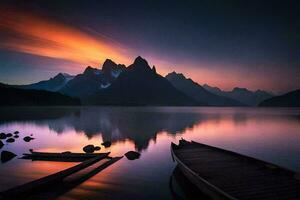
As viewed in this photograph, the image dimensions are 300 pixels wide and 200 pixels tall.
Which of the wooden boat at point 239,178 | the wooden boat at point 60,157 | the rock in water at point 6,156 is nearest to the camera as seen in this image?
the wooden boat at point 239,178

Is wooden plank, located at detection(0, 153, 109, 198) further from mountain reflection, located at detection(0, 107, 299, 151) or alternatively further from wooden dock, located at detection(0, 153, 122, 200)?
mountain reflection, located at detection(0, 107, 299, 151)

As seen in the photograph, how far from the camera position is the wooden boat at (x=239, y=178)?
1207 centimetres

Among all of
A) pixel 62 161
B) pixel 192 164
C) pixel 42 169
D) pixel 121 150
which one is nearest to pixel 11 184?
pixel 42 169

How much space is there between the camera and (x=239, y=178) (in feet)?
47.9

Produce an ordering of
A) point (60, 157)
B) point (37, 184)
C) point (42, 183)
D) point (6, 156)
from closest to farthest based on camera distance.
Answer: point (37, 184) < point (42, 183) < point (60, 157) < point (6, 156)

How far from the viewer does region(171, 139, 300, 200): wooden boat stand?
12070 mm

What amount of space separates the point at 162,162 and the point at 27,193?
15647 millimetres

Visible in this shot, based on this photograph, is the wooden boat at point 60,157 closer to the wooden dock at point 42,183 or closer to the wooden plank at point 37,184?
the wooden dock at point 42,183

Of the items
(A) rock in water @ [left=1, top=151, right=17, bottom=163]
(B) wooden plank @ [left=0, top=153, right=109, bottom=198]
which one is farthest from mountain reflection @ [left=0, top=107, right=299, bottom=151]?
(B) wooden plank @ [left=0, top=153, right=109, bottom=198]

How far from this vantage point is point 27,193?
1570 centimetres

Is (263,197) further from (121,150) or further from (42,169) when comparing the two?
(121,150)

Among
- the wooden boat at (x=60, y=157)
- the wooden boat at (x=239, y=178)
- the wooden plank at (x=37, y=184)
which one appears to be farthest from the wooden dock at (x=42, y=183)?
the wooden boat at (x=239, y=178)

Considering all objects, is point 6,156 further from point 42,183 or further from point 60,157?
point 42,183

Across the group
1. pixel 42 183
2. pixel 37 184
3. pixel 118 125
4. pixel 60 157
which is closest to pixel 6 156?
pixel 60 157
